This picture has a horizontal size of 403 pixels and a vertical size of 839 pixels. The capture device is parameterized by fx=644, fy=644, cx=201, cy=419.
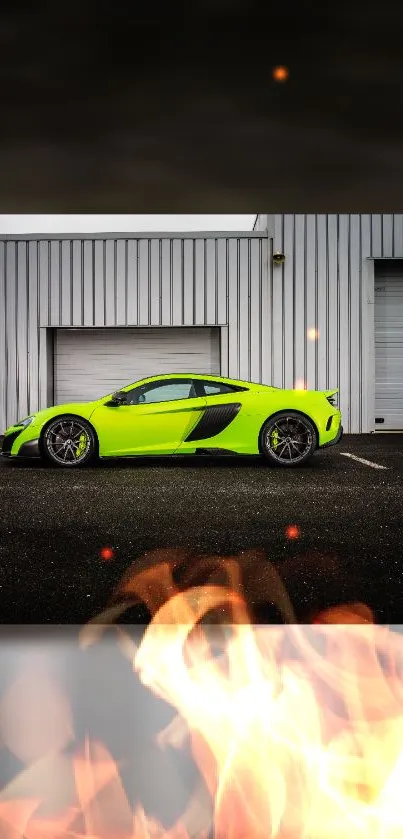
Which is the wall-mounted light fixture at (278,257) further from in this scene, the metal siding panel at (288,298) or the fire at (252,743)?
the fire at (252,743)

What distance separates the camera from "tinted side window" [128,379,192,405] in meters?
7.62

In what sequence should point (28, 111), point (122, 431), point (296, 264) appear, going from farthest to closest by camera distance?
point (296, 264), point (122, 431), point (28, 111)

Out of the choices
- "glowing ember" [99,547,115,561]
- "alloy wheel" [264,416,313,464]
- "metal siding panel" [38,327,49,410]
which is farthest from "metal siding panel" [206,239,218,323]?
"glowing ember" [99,547,115,561]

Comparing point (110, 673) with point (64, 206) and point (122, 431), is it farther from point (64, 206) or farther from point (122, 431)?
point (122, 431)

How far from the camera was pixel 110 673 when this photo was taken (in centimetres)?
134

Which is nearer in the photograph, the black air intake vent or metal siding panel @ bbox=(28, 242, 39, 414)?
the black air intake vent

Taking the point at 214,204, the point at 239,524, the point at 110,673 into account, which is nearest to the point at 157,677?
the point at 110,673

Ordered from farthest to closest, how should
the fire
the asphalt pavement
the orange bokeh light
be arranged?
1. the asphalt pavement
2. the orange bokeh light
3. the fire

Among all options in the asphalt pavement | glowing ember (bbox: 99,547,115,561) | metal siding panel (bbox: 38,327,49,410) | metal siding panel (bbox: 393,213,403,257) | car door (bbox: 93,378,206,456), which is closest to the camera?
the asphalt pavement

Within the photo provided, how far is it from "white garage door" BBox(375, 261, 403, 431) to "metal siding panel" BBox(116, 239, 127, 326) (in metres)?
5.36

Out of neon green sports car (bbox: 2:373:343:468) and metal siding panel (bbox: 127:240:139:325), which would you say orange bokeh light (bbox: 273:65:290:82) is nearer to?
→ neon green sports car (bbox: 2:373:343:468)

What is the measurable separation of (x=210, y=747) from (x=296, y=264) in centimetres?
1293

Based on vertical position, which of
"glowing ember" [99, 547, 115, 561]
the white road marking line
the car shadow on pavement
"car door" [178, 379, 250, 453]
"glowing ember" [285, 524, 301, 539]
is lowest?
"glowing ember" [99, 547, 115, 561]

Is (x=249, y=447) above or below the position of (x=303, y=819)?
above
